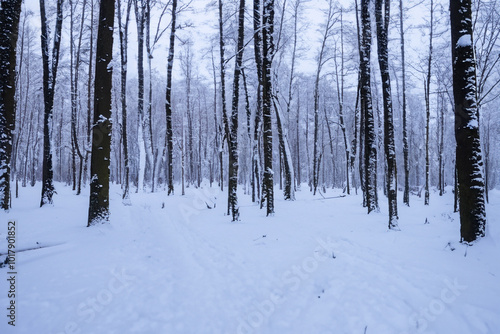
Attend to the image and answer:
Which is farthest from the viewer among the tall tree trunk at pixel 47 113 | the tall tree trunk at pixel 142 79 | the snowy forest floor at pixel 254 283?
the tall tree trunk at pixel 142 79

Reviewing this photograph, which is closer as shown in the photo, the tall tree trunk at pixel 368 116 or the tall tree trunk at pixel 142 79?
the tall tree trunk at pixel 368 116

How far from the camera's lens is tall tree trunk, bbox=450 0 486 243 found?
4766 millimetres

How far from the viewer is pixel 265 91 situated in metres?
9.55

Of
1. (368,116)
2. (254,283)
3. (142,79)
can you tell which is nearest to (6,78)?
(254,283)

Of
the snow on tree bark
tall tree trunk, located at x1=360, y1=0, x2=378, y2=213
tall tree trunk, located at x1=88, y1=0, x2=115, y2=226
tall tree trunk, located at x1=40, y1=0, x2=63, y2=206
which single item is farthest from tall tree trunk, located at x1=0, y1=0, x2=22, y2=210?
tall tree trunk, located at x1=360, y1=0, x2=378, y2=213

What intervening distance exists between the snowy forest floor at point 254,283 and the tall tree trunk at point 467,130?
0.40 m

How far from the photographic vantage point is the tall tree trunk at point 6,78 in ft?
22.3

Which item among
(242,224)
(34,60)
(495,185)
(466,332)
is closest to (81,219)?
(242,224)

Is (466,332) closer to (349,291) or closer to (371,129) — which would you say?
(349,291)

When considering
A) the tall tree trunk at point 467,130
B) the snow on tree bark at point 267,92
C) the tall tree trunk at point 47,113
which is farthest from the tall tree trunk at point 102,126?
the tall tree trunk at point 467,130

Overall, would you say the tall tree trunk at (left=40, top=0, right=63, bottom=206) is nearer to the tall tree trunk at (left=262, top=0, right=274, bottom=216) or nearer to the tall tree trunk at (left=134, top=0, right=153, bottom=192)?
the tall tree trunk at (left=134, top=0, right=153, bottom=192)

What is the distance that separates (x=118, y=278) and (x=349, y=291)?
334cm

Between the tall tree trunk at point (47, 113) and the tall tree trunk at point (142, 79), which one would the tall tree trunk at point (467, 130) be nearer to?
the tall tree trunk at point (47, 113)

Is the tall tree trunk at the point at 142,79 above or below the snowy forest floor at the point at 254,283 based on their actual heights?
above
